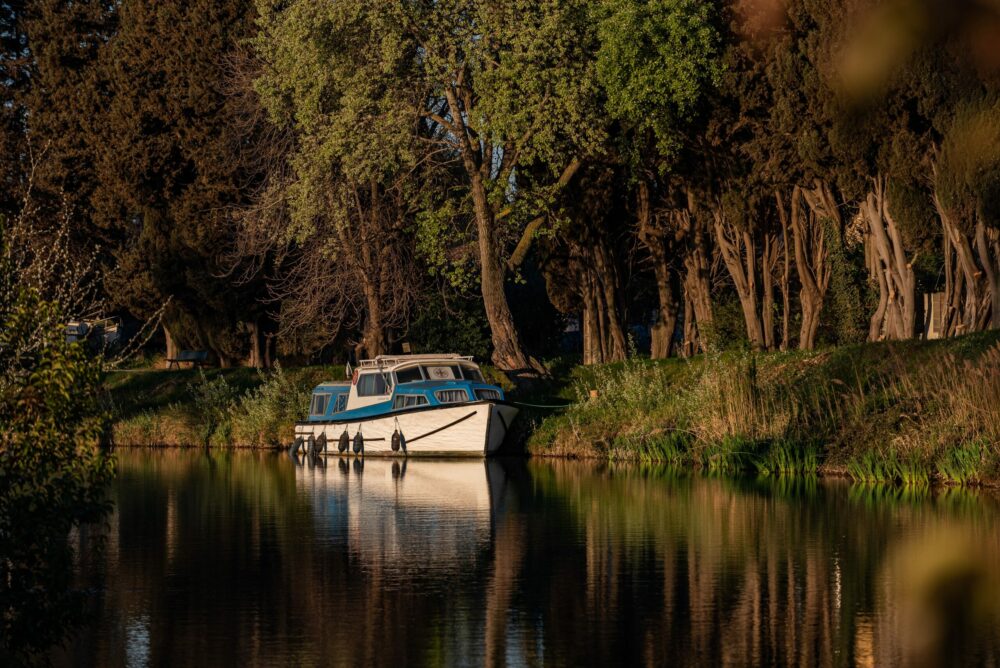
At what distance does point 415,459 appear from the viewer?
143 feet

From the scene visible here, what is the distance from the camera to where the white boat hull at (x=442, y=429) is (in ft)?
138

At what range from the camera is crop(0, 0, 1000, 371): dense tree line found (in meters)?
40.5

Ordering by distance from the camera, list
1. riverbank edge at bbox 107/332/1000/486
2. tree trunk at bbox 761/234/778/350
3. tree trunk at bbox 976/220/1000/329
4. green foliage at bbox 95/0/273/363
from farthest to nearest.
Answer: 1. green foliage at bbox 95/0/273/363
2. tree trunk at bbox 761/234/778/350
3. tree trunk at bbox 976/220/1000/329
4. riverbank edge at bbox 107/332/1000/486

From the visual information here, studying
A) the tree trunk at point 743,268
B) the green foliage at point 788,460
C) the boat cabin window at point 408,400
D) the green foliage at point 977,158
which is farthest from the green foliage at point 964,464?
the tree trunk at point 743,268

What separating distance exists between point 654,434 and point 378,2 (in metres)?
14.1

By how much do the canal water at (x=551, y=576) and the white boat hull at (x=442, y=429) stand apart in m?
9.21

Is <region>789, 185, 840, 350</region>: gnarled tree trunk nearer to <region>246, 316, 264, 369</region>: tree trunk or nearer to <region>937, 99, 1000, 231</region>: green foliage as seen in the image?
<region>937, 99, 1000, 231</region>: green foliage

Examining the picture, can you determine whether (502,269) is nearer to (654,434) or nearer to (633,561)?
(654,434)

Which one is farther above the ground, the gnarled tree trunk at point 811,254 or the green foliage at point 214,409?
the gnarled tree trunk at point 811,254

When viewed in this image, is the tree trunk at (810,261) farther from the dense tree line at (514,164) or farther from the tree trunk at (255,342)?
the tree trunk at (255,342)

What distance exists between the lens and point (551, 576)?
65.1ft

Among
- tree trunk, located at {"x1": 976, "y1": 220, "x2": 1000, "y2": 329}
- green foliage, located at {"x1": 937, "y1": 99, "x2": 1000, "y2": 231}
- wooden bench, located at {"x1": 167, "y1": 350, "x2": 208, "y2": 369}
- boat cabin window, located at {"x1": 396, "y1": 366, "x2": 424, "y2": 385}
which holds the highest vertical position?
green foliage, located at {"x1": 937, "y1": 99, "x2": 1000, "y2": 231}

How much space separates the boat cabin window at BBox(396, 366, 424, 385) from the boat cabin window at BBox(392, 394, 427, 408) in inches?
24.0

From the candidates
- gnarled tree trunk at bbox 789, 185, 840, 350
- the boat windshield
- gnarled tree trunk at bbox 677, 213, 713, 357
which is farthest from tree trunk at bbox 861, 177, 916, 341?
the boat windshield
